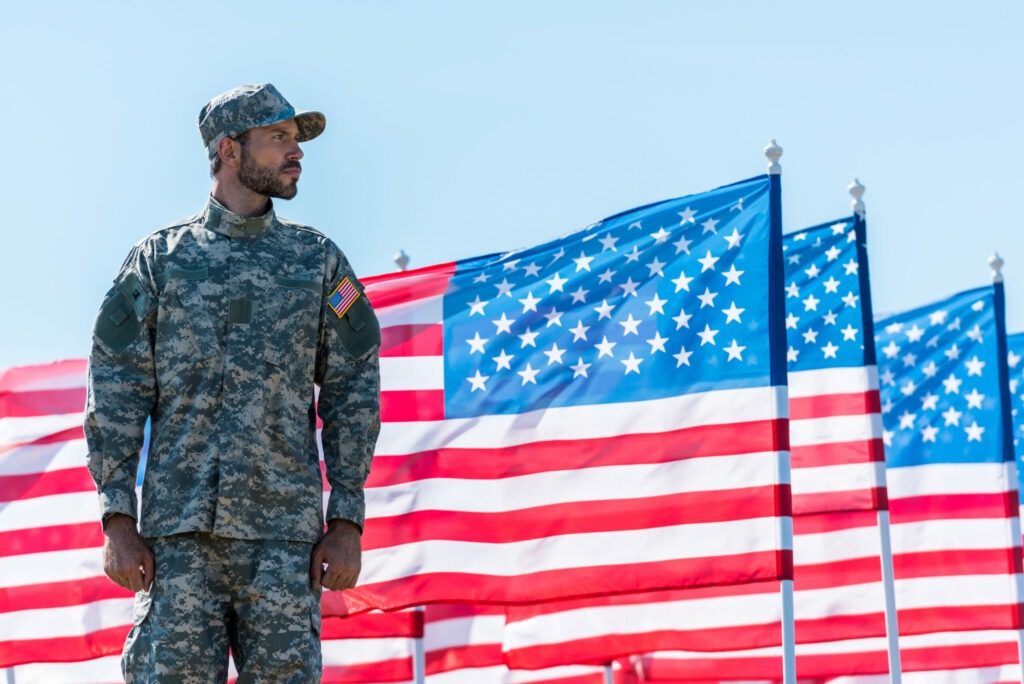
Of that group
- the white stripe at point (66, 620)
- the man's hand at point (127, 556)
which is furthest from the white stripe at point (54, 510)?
the man's hand at point (127, 556)

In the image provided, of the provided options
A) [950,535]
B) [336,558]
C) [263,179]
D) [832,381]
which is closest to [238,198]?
[263,179]

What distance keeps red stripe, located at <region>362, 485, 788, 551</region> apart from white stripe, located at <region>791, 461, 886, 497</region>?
191 cm

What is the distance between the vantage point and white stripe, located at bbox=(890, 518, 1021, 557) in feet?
40.8

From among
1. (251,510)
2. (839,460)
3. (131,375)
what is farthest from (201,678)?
(839,460)

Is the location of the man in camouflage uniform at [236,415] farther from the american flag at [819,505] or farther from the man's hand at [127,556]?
the american flag at [819,505]

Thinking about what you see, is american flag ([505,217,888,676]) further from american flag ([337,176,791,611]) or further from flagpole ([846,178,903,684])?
american flag ([337,176,791,611])

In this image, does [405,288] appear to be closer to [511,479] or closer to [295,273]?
[511,479]

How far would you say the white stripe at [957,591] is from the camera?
1223 cm

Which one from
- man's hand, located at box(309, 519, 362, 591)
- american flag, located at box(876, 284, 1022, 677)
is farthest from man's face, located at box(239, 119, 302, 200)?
american flag, located at box(876, 284, 1022, 677)

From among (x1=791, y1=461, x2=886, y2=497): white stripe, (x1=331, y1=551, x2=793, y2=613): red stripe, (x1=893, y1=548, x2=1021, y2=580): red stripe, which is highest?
(x1=791, y1=461, x2=886, y2=497): white stripe

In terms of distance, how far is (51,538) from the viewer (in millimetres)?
11414

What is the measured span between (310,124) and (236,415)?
31.4 inches

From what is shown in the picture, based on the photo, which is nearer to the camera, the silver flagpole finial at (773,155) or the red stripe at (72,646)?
the silver flagpole finial at (773,155)

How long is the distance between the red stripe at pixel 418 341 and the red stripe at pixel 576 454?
1.81ft
